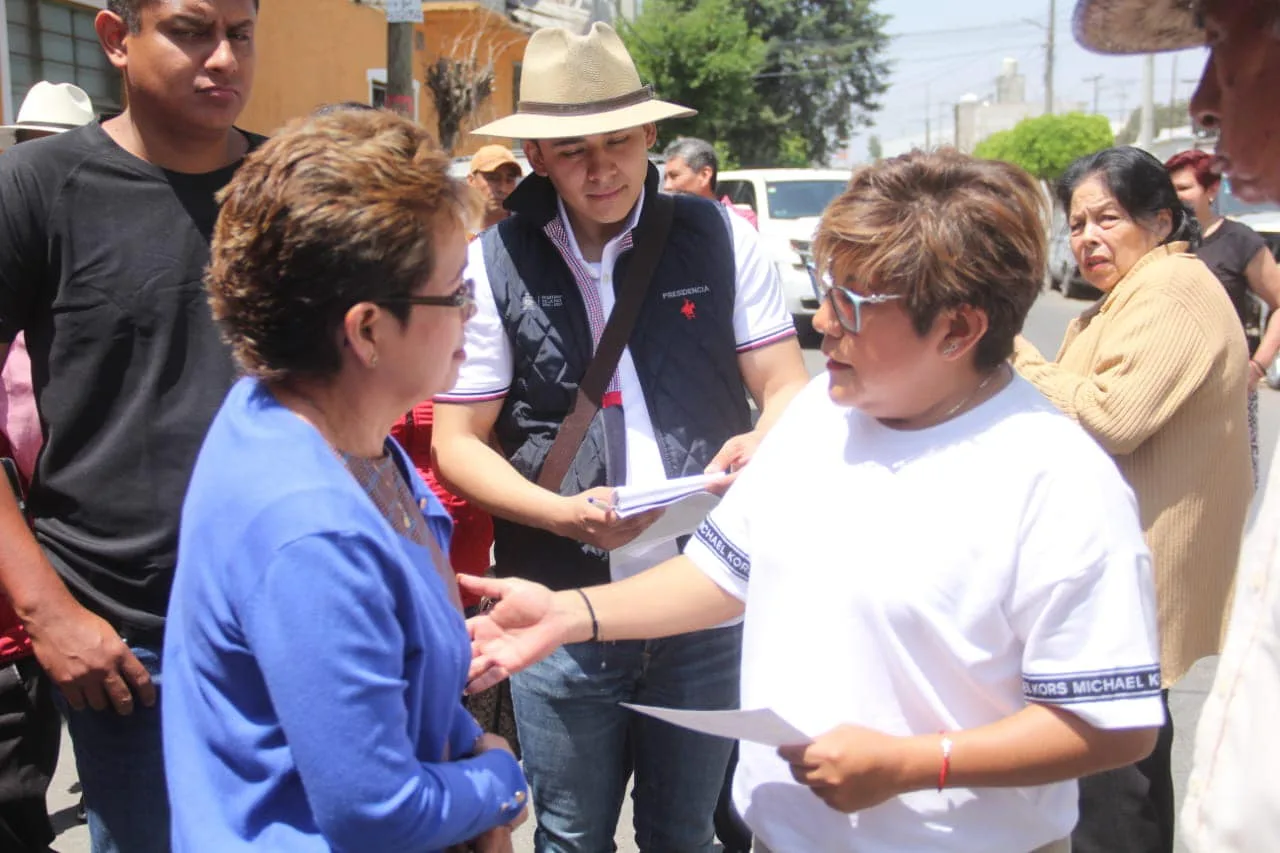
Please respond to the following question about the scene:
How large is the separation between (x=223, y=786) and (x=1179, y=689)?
4.33m

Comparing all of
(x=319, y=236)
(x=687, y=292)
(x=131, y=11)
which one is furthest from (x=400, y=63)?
(x=319, y=236)

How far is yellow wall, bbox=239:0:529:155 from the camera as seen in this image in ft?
47.1

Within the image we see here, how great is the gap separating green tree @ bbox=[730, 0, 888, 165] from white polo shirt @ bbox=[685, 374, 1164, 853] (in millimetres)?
38084

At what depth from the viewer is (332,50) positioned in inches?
632

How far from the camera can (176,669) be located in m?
1.53

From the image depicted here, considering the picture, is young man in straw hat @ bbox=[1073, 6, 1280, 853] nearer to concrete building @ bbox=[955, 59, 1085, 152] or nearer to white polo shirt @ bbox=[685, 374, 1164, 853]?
white polo shirt @ bbox=[685, 374, 1164, 853]

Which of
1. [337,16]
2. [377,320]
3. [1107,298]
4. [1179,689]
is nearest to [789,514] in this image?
[377,320]

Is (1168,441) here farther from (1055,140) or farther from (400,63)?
(1055,140)

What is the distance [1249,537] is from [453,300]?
3.30 ft

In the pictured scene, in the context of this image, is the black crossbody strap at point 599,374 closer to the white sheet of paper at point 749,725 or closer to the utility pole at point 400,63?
the white sheet of paper at point 749,725

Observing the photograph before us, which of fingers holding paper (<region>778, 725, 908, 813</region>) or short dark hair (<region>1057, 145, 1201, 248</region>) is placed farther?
short dark hair (<region>1057, 145, 1201, 248</region>)

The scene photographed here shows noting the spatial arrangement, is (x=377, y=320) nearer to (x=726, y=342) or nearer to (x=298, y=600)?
(x=298, y=600)

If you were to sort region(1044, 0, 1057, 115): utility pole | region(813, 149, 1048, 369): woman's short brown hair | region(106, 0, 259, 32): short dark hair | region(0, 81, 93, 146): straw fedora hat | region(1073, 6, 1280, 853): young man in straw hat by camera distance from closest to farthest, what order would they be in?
Result: region(1073, 6, 1280, 853): young man in straw hat
region(813, 149, 1048, 369): woman's short brown hair
region(106, 0, 259, 32): short dark hair
region(0, 81, 93, 146): straw fedora hat
region(1044, 0, 1057, 115): utility pole

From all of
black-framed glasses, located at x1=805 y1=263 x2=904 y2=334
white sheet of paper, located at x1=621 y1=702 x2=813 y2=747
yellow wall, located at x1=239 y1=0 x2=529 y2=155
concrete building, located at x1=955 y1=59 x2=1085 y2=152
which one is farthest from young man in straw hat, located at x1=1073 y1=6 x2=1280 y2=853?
concrete building, located at x1=955 y1=59 x2=1085 y2=152
